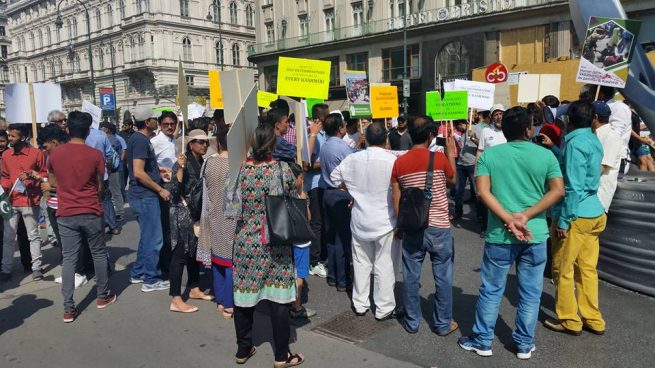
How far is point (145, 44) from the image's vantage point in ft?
198

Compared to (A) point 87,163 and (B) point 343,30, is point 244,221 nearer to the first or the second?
(A) point 87,163

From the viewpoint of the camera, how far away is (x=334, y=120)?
5.64m

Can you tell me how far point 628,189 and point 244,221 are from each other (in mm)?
3829

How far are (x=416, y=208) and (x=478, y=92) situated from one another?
548 cm

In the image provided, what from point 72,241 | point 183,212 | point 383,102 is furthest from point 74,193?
point 383,102

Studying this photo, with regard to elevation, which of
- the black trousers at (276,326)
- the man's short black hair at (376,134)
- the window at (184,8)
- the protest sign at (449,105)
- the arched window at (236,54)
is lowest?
the black trousers at (276,326)

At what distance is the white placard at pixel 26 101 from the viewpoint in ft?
23.0

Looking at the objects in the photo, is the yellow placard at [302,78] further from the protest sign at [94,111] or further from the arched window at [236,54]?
the arched window at [236,54]

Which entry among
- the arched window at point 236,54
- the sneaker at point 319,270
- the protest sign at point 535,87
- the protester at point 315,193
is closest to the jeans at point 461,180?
the protest sign at point 535,87

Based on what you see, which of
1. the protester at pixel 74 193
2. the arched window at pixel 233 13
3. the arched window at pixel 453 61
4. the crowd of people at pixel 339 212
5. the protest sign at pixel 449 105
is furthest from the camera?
the arched window at pixel 233 13

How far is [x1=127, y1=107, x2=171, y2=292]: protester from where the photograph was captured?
18.6 ft

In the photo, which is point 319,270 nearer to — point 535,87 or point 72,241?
point 72,241

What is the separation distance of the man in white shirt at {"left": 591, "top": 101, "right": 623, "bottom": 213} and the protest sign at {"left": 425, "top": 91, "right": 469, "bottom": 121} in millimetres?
3888

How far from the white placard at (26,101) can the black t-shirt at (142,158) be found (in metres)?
2.27
